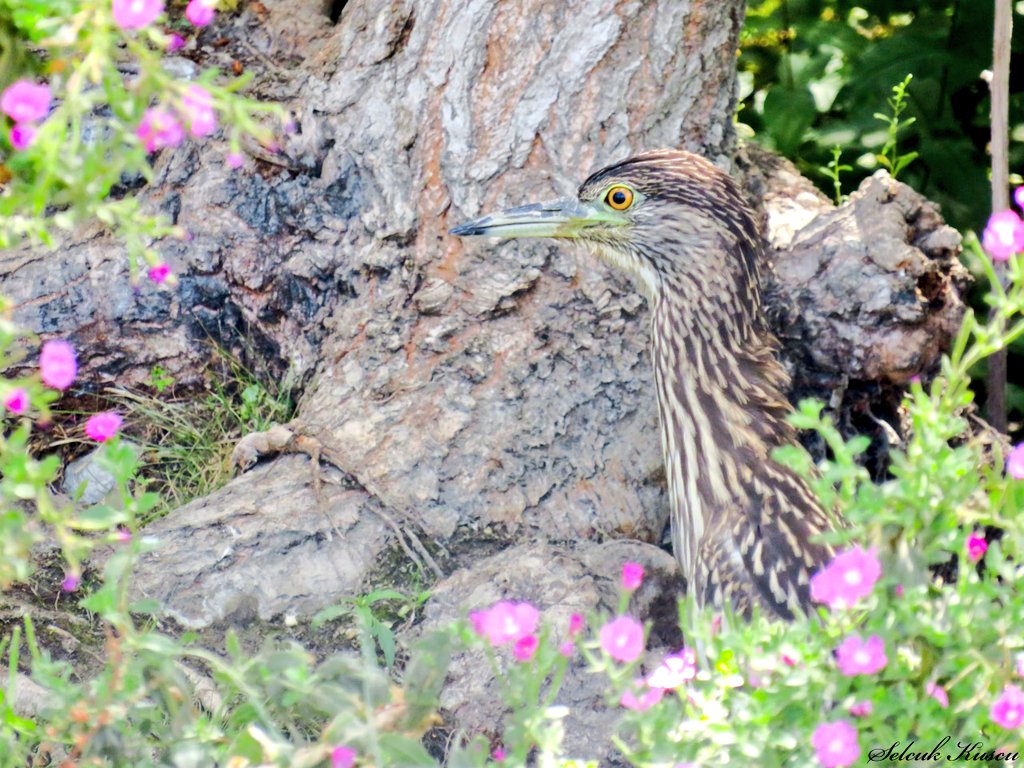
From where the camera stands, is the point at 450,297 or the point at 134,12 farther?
the point at 450,297

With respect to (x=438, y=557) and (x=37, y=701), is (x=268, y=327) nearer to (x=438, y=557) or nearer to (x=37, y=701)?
(x=438, y=557)

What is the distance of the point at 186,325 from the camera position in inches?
147

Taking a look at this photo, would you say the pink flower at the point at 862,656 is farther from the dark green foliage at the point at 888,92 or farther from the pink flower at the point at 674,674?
the dark green foliage at the point at 888,92

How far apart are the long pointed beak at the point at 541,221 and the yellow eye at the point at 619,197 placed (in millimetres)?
29

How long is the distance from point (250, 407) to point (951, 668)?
2.44m

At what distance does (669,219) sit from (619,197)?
14 centimetres

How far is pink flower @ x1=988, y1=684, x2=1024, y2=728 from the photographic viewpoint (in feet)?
5.30

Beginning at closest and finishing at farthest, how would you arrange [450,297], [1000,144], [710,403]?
1. [710,403]
2. [450,297]
3. [1000,144]

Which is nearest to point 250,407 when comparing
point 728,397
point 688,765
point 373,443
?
point 373,443

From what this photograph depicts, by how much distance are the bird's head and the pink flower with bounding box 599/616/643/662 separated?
1.70 meters

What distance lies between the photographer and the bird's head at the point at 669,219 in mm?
3244

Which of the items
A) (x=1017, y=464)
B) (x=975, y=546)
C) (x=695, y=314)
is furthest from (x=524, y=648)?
(x=695, y=314)

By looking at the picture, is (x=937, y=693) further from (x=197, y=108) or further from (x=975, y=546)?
(x=197, y=108)

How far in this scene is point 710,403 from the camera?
3.20 m
